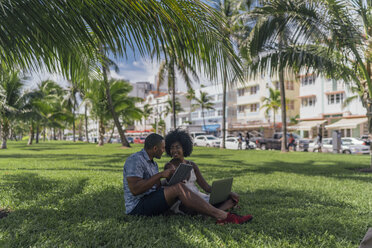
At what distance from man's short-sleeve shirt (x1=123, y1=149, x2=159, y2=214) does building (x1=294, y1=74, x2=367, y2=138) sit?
31.6m

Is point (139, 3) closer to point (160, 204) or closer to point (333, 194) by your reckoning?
point (160, 204)

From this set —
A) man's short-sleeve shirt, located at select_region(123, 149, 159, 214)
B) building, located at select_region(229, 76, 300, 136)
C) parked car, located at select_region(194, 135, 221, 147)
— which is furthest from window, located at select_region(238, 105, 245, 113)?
man's short-sleeve shirt, located at select_region(123, 149, 159, 214)

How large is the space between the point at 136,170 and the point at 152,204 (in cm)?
50

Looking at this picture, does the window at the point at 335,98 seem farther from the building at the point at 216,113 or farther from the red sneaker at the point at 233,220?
the red sneaker at the point at 233,220

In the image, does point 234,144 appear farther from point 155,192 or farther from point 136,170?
point 136,170

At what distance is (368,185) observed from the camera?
7184 millimetres

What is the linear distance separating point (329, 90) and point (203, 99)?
2572 centimetres

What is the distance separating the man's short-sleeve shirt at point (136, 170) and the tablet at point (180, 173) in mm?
305

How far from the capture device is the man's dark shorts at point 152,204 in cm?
367

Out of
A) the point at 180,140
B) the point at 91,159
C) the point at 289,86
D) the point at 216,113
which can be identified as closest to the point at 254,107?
the point at 289,86

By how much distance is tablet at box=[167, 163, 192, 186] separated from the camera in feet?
11.2

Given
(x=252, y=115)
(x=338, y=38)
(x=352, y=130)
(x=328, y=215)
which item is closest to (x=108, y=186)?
(x=328, y=215)

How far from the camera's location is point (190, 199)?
352cm

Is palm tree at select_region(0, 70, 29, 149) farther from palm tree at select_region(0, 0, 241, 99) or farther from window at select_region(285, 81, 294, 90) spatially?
window at select_region(285, 81, 294, 90)
